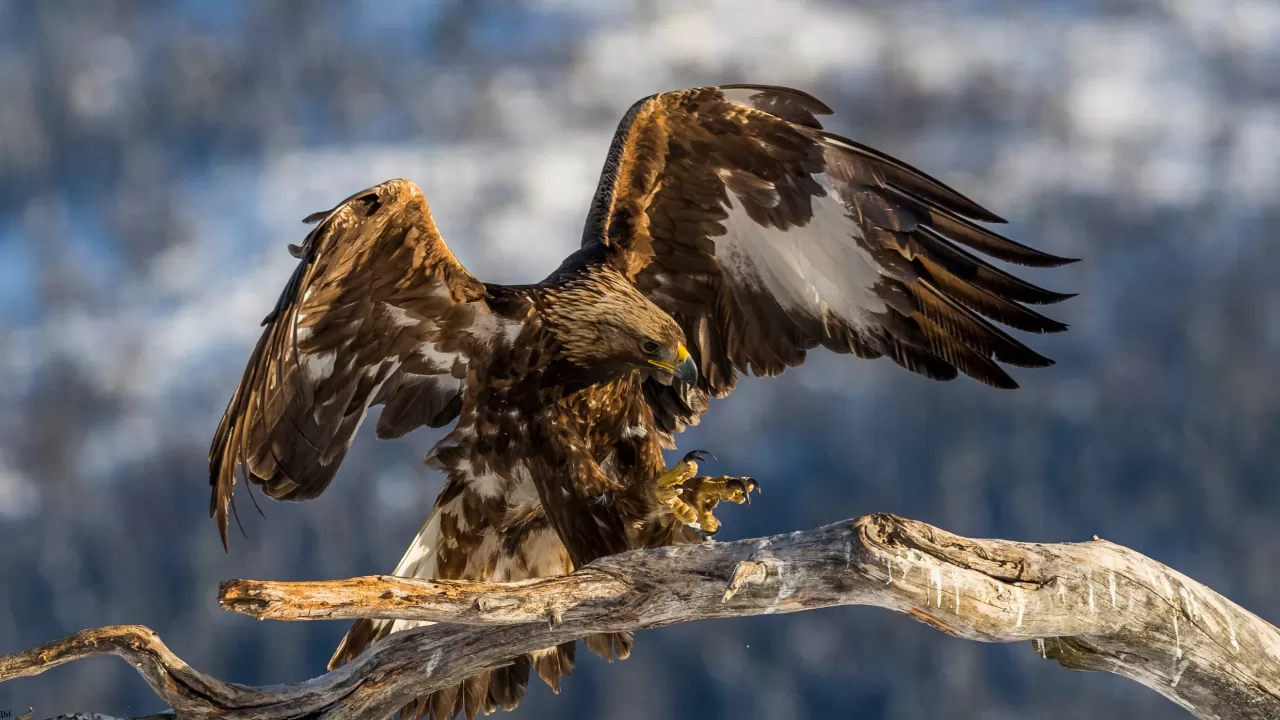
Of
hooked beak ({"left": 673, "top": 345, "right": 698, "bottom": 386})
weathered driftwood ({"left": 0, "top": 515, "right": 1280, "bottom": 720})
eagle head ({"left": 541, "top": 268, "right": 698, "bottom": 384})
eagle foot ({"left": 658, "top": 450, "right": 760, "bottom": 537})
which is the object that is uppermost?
eagle head ({"left": 541, "top": 268, "right": 698, "bottom": 384})

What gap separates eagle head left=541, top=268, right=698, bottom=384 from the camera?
4.50 metres

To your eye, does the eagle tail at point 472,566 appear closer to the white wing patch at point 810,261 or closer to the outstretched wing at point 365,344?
the outstretched wing at point 365,344

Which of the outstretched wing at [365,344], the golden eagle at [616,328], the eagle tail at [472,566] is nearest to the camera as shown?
the outstretched wing at [365,344]

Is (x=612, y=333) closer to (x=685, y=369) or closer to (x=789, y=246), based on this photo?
(x=685, y=369)

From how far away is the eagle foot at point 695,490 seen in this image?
428 cm

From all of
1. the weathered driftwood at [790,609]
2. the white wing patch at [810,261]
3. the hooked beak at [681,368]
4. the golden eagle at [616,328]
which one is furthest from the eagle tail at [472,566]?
the white wing patch at [810,261]

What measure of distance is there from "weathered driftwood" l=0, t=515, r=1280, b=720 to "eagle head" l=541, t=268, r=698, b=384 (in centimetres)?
93

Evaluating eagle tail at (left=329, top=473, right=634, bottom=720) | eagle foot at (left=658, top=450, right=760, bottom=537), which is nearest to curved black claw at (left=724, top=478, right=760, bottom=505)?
eagle foot at (left=658, top=450, right=760, bottom=537)

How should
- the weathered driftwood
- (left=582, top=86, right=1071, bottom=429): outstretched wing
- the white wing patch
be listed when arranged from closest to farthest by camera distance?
the weathered driftwood < (left=582, top=86, right=1071, bottom=429): outstretched wing < the white wing patch

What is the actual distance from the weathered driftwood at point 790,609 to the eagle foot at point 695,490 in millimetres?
467

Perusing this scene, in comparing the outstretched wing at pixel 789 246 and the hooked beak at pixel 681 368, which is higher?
the outstretched wing at pixel 789 246

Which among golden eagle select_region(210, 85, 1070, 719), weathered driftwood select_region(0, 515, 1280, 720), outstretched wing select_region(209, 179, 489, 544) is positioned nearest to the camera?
weathered driftwood select_region(0, 515, 1280, 720)

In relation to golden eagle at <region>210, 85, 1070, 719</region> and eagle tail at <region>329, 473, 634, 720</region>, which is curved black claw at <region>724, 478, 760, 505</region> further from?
eagle tail at <region>329, 473, 634, 720</region>

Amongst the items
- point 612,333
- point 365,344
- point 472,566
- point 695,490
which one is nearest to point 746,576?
point 695,490
